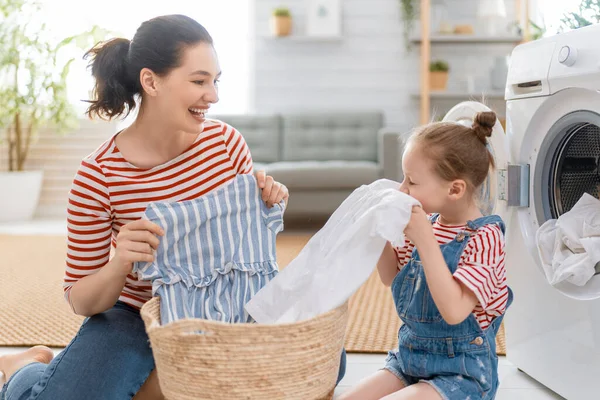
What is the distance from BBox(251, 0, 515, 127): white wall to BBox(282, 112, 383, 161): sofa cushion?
50 cm

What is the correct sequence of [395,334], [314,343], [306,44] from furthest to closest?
[306,44], [395,334], [314,343]

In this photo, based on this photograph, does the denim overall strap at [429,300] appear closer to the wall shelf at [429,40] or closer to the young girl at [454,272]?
the young girl at [454,272]

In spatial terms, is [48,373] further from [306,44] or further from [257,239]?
[306,44]

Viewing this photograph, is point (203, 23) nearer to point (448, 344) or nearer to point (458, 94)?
point (458, 94)

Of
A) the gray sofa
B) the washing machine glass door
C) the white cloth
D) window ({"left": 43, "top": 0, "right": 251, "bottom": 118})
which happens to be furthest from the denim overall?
window ({"left": 43, "top": 0, "right": 251, "bottom": 118})

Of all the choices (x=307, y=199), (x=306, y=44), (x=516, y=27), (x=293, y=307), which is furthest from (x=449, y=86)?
(x=293, y=307)

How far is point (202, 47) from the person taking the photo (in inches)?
55.6

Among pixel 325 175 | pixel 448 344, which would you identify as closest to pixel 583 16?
pixel 448 344

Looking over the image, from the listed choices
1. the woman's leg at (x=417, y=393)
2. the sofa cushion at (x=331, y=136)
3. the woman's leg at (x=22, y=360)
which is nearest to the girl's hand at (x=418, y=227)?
the woman's leg at (x=417, y=393)

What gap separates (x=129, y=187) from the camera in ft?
4.74

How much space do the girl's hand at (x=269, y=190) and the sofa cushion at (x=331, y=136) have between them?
3.39 metres

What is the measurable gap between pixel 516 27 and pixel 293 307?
443 centimetres

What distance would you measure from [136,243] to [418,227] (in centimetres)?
51

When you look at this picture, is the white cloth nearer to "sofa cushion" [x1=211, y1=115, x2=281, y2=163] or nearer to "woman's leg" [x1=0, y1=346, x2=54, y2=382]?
"woman's leg" [x1=0, y1=346, x2=54, y2=382]
